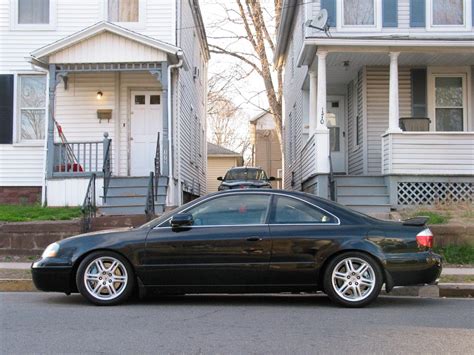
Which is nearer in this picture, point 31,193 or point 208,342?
point 208,342

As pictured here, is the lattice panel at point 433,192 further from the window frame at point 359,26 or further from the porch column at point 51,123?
the porch column at point 51,123

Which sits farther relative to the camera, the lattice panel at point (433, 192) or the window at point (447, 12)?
the window at point (447, 12)

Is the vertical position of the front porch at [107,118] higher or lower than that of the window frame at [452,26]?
lower

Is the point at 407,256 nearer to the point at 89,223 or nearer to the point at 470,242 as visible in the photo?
the point at 470,242

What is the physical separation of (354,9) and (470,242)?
23.5 feet

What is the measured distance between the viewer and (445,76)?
1630cm

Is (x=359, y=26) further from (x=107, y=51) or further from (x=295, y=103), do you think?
(x=295, y=103)

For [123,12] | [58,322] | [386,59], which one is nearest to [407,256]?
[58,322]

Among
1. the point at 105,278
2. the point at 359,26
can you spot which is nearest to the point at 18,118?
the point at 359,26

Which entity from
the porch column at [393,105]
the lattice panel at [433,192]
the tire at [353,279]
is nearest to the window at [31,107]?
the porch column at [393,105]

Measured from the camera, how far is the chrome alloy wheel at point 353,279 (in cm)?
702

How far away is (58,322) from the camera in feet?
20.6

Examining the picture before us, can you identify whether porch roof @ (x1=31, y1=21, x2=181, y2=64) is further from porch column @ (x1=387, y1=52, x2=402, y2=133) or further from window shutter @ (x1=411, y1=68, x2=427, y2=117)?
window shutter @ (x1=411, y1=68, x2=427, y2=117)

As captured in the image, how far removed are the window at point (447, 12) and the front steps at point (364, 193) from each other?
14.7 feet
